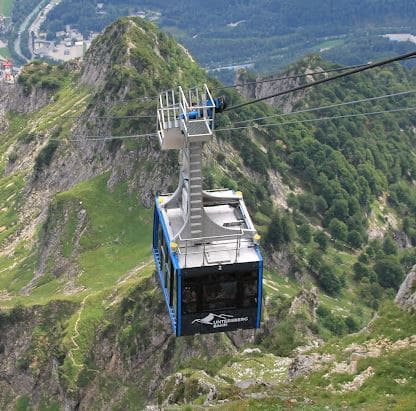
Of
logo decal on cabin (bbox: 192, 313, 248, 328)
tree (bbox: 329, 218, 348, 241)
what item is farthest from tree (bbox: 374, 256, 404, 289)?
logo decal on cabin (bbox: 192, 313, 248, 328)

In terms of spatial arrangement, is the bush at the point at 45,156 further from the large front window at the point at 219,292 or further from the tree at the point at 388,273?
the large front window at the point at 219,292

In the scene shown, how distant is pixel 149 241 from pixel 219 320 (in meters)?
48.1

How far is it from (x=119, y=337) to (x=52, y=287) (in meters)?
18.4

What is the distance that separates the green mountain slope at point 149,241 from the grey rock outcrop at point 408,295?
0.67 meters

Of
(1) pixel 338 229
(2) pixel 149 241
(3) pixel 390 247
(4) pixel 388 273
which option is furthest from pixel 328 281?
(3) pixel 390 247

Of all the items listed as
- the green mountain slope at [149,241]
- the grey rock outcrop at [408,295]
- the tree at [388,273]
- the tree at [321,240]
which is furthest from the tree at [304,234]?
the grey rock outcrop at [408,295]

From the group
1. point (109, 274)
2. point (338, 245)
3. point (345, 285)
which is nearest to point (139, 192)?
point (109, 274)

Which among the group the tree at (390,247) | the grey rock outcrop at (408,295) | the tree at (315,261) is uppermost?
the grey rock outcrop at (408,295)

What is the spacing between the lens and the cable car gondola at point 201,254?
32.4 meters

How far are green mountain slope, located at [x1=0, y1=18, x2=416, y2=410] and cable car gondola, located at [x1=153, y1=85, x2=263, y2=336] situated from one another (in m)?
4.35

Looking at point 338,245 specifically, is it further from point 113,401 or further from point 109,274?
point 113,401

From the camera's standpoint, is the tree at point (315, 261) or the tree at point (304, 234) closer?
the tree at point (315, 261)

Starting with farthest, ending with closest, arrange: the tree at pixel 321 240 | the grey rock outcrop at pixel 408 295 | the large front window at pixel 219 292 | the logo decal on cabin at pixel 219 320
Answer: the tree at pixel 321 240 < the grey rock outcrop at pixel 408 295 < the logo decal on cabin at pixel 219 320 < the large front window at pixel 219 292

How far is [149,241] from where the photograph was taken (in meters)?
81.7
